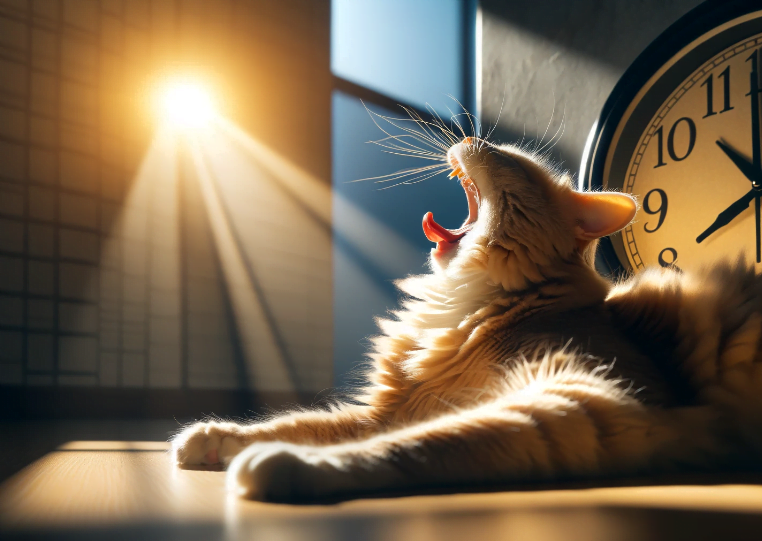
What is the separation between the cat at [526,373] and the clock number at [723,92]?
23.5 inches

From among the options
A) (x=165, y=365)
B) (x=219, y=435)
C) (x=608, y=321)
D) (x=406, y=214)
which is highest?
(x=406, y=214)

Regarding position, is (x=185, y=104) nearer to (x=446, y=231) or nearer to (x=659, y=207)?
Answer: (x=446, y=231)

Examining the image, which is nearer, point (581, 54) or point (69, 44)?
point (581, 54)

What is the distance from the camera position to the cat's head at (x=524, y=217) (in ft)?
3.41

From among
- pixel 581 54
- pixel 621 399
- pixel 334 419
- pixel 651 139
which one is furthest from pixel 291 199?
pixel 621 399

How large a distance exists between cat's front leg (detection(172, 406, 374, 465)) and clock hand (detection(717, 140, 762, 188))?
1.09m

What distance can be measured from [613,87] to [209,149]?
208 cm

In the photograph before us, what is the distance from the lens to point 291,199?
3.30 m

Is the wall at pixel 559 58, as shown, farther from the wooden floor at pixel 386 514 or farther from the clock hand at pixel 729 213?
the wooden floor at pixel 386 514

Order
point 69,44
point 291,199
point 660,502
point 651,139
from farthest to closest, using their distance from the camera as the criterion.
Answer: point 291,199 < point 69,44 < point 651,139 < point 660,502

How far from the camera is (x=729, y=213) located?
4.68 feet

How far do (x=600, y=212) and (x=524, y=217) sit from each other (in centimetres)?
15

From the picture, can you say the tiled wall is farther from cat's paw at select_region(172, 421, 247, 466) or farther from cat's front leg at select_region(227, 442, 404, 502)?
cat's front leg at select_region(227, 442, 404, 502)

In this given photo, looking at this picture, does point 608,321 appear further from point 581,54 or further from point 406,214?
point 406,214
